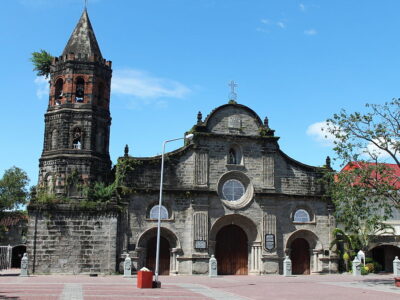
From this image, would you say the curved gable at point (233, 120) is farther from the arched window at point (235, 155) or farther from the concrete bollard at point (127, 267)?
the concrete bollard at point (127, 267)

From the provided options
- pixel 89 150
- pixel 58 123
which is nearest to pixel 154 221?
pixel 89 150

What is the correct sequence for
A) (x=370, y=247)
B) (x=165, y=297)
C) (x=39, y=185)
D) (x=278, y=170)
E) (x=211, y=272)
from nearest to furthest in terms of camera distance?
(x=165, y=297), (x=211, y=272), (x=39, y=185), (x=278, y=170), (x=370, y=247)

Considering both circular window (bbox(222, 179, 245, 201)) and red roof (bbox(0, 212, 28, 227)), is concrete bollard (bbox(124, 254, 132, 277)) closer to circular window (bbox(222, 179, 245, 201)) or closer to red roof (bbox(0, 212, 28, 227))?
circular window (bbox(222, 179, 245, 201))

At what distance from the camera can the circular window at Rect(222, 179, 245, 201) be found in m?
34.7

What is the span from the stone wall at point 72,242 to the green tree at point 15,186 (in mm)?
19819

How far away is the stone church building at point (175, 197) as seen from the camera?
31.0 metres

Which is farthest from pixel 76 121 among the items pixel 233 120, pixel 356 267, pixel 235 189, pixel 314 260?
pixel 356 267

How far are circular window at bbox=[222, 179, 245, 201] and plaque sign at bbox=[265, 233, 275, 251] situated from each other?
3.29 metres

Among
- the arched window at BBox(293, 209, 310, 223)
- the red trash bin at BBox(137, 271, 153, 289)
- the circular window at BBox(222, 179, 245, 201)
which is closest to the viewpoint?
the red trash bin at BBox(137, 271, 153, 289)

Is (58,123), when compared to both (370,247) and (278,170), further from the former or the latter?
(370,247)

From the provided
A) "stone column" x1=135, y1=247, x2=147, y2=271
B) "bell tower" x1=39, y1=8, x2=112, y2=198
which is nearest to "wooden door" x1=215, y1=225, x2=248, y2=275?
"stone column" x1=135, y1=247, x2=147, y2=271

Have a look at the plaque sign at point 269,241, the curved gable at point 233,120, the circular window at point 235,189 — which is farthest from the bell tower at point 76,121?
the plaque sign at point 269,241

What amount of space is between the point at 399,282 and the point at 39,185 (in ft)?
73.7

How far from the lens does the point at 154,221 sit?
1296 inches
